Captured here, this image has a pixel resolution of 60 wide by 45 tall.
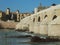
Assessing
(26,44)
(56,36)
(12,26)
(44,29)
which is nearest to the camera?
(26,44)

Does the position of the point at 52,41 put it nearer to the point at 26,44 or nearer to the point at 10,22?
the point at 26,44

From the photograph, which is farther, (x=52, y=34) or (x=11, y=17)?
(x=11, y=17)

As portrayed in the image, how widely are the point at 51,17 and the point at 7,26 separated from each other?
46.2 metres

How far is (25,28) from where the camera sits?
69.1 m

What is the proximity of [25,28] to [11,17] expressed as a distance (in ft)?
165

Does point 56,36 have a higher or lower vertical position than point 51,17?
lower

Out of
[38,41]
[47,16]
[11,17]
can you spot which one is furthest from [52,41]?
[11,17]

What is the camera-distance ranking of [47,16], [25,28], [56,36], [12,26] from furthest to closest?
[12,26], [25,28], [47,16], [56,36]

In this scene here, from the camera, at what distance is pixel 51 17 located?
164 feet

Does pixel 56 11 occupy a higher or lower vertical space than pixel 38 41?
higher

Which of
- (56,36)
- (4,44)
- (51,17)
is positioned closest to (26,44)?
(4,44)

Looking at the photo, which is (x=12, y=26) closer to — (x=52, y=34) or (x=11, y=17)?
(x=11, y=17)

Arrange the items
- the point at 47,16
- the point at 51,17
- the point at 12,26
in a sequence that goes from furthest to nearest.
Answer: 1. the point at 12,26
2. the point at 47,16
3. the point at 51,17

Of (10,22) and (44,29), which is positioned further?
(10,22)
